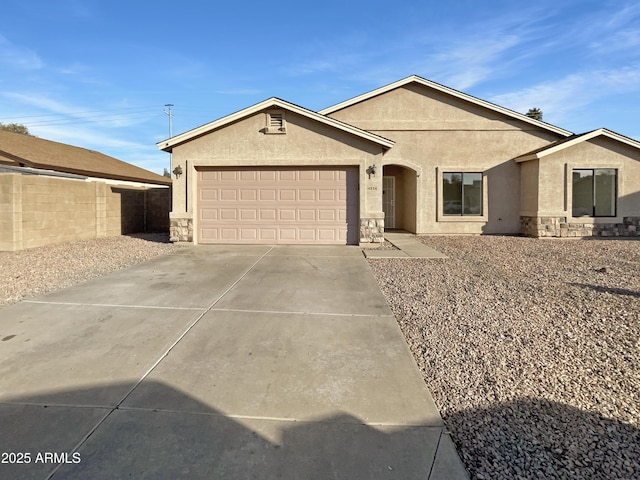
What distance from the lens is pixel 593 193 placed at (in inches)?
589

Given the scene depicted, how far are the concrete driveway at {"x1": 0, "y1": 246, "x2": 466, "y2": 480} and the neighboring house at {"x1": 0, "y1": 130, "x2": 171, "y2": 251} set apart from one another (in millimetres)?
6523

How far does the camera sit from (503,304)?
19.3 ft

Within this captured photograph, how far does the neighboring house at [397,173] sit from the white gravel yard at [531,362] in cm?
497

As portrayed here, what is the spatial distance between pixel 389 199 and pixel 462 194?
12.7 ft

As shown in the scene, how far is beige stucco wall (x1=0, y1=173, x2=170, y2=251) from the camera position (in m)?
10.7

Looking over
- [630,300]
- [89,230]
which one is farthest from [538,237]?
[89,230]

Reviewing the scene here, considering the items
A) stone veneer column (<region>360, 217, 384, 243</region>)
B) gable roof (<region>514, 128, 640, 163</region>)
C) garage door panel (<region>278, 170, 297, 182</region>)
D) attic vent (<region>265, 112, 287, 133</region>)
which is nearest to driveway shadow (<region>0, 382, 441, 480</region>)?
stone veneer column (<region>360, 217, 384, 243</region>)

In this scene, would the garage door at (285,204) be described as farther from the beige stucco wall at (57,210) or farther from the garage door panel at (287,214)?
the beige stucco wall at (57,210)

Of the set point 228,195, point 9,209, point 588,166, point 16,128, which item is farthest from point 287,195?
point 16,128

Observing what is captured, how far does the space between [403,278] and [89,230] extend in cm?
1180

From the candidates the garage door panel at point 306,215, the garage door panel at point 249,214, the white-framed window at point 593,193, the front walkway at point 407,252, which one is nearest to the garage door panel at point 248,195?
the garage door panel at point 249,214

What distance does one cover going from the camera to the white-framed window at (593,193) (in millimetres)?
14891

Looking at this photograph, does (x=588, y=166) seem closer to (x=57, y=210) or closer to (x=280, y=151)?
(x=280, y=151)

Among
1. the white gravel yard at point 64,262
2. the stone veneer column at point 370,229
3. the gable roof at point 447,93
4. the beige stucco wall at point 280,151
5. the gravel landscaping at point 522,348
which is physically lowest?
the gravel landscaping at point 522,348
